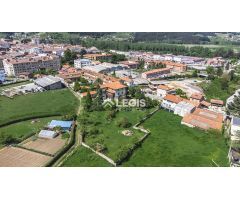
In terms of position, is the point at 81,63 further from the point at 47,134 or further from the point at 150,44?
the point at 150,44

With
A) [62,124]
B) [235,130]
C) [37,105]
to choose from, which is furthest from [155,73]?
[62,124]

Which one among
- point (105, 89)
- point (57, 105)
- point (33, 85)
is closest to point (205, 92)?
point (105, 89)

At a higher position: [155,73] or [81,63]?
[81,63]

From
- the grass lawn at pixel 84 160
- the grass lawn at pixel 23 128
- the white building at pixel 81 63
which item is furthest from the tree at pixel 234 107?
the white building at pixel 81 63

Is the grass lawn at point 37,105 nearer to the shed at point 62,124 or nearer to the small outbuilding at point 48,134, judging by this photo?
the shed at point 62,124

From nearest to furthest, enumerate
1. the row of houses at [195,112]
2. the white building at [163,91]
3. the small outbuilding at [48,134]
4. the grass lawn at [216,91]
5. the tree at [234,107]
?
the small outbuilding at [48,134]
the row of houses at [195,112]
the tree at [234,107]
the white building at [163,91]
the grass lawn at [216,91]

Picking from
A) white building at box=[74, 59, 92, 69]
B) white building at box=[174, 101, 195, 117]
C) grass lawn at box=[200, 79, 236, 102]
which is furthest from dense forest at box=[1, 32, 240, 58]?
white building at box=[174, 101, 195, 117]

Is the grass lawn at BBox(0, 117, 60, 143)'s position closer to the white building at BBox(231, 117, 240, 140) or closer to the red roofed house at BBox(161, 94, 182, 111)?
the red roofed house at BBox(161, 94, 182, 111)
